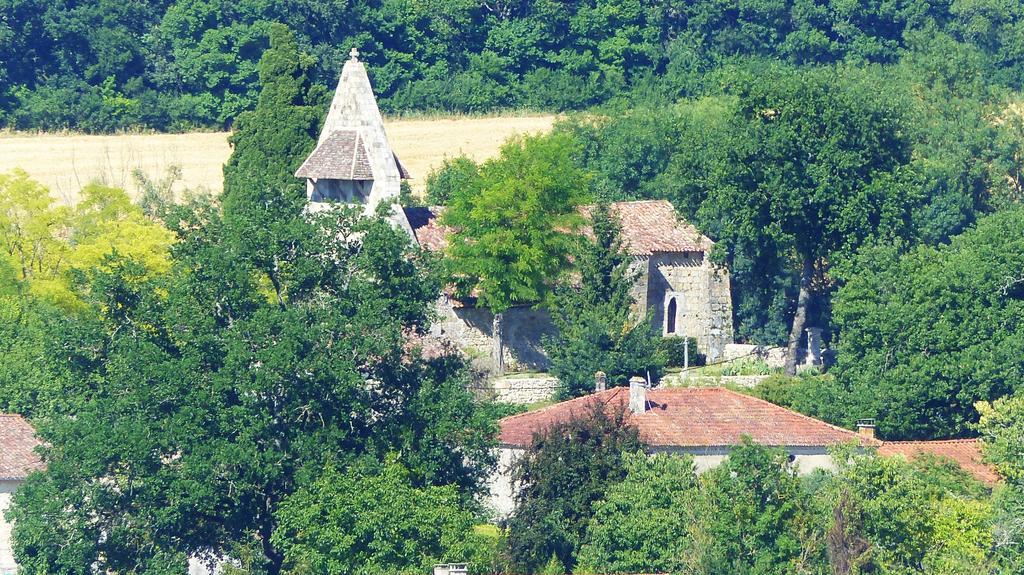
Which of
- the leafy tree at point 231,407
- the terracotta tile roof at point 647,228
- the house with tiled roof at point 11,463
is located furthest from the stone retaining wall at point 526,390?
the house with tiled roof at point 11,463

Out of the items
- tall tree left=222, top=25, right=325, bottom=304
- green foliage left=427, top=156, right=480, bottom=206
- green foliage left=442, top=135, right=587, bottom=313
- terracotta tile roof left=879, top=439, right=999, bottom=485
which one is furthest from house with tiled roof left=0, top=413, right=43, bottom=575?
green foliage left=427, top=156, right=480, bottom=206

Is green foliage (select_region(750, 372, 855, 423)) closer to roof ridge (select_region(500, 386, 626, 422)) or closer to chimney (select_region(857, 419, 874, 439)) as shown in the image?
chimney (select_region(857, 419, 874, 439))

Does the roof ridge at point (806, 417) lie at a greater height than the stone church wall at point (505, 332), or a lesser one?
greater

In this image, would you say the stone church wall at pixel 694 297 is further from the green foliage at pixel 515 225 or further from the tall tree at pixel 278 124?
the tall tree at pixel 278 124

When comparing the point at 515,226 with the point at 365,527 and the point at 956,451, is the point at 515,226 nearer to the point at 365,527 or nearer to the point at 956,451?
the point at 956,451

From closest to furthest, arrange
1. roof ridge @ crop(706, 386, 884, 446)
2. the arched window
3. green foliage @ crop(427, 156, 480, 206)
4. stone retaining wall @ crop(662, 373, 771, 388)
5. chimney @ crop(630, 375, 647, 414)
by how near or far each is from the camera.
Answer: chimney @ crop(630, 375, 647, 414), roof ridge @ crop(706, 386, 884, 446), stone retaining wall @ crop(662, 373, 771, 388), the arched window, green foliage @ crop(427, 156, 480, 206)
